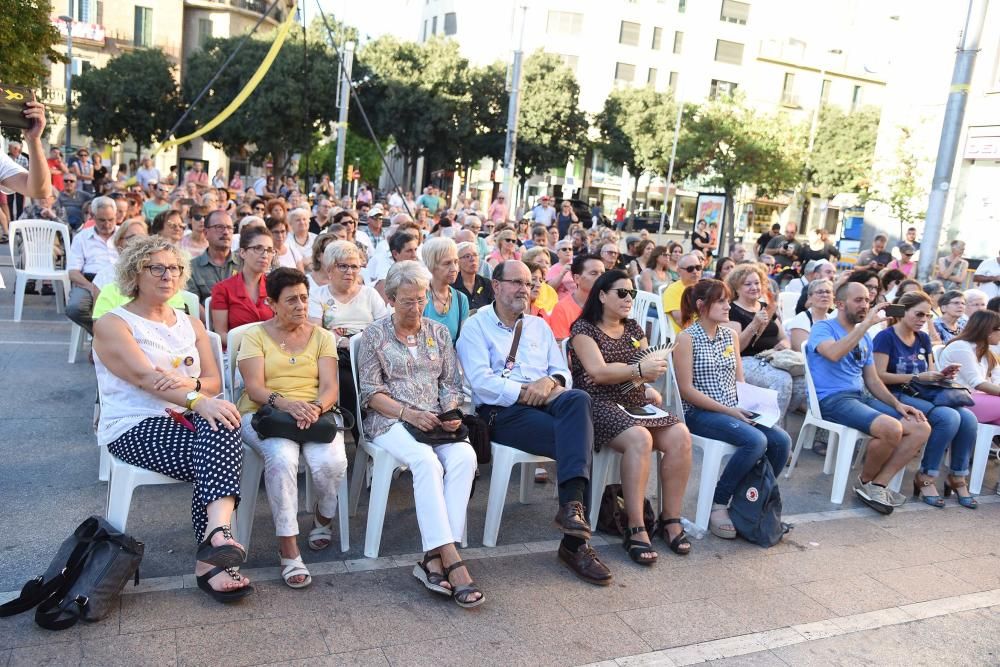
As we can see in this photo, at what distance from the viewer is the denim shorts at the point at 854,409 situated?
198 inches

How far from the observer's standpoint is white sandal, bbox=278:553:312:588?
329cm

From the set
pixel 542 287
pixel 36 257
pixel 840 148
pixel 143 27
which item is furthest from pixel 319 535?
pixel 143 27

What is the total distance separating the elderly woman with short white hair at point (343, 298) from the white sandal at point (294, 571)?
1539 mm

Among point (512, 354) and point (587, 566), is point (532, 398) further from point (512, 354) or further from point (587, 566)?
point (587, 566)

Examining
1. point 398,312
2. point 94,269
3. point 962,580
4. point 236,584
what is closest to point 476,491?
point 398,312

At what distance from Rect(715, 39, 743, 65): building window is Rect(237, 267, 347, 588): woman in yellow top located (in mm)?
50403

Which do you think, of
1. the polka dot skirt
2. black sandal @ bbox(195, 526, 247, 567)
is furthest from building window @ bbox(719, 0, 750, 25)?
black sandal @ bbox(195, 526, 247, 567)

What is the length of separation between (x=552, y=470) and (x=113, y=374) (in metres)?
2.77

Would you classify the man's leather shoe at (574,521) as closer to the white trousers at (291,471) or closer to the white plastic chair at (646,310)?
the white trousers at (291,471)

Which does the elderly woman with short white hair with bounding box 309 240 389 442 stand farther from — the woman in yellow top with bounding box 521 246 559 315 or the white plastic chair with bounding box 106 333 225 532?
the white plastic chair with bounding box 106 333 225 532

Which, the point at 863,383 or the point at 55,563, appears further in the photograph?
the point at 863,383

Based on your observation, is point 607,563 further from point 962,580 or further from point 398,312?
point 962,580

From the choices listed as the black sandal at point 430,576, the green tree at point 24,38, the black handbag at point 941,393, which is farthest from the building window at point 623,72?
the black sandal at point 430,576

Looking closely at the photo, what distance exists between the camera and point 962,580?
412 cm
